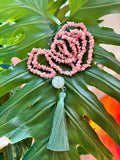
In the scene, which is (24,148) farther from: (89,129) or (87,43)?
(87,43)

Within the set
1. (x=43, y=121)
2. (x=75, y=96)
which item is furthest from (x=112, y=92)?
(x=43, y=121)

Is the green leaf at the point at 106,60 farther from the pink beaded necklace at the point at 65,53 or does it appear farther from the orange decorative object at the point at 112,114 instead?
the orange decorative object at the point at 112,114

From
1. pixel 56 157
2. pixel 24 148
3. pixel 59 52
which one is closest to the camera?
pixel 56 157

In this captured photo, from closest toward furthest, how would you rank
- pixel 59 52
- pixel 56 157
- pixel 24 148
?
pixel 56 157 → pixel 59 52 → pixel 24 148

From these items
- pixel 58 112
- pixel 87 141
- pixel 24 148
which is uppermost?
pixel 58 112

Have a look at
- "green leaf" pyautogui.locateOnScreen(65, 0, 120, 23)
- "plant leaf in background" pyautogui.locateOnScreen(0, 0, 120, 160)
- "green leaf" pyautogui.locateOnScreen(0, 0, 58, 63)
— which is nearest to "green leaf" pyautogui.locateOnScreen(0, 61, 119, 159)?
"plant leaf in background" pyautogui.locateOnScreen(0, 0, 120, 160)

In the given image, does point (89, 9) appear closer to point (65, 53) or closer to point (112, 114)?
point (65, 53)

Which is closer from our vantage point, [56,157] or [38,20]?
[56,157]

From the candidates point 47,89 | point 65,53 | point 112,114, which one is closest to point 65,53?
point 65,53
